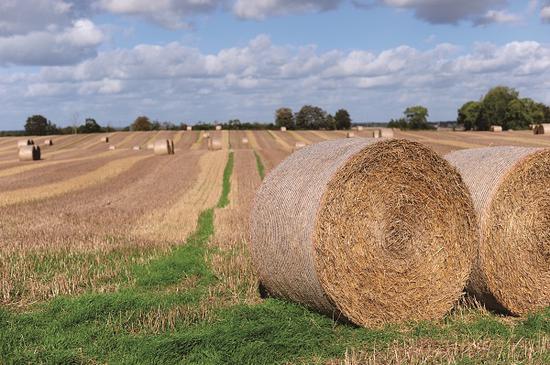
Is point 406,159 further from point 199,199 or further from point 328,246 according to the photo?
point 199,199

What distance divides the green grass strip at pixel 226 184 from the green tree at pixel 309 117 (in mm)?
66230

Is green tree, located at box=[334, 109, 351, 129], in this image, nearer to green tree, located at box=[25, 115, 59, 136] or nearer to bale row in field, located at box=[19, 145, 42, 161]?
green tree, located at box=[25, 115, 59, 136]

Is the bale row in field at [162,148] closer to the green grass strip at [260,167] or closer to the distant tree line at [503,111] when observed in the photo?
the green grass strip at [260,167]

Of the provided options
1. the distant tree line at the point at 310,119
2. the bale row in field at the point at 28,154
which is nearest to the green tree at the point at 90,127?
the distant tree line at the point at 310,119

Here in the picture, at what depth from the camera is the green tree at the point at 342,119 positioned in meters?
100

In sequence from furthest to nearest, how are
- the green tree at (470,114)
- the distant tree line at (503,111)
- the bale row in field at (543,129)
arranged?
the green tree at (470,114) < the distant tree line at (503,111) < the bale row in field at (543,129)

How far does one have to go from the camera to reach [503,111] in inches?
3590

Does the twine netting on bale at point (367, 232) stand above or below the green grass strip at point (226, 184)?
above

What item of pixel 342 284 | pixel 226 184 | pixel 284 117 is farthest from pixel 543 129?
pixel 284 117

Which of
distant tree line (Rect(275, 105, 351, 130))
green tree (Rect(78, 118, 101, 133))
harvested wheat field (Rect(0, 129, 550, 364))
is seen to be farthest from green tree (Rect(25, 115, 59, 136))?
harvested wheat field (Rect(0, 129, 550, 364))

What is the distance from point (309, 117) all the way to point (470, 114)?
26.6 m

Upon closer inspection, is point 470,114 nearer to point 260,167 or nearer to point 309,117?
point 309,117

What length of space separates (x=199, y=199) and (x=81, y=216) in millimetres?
5446

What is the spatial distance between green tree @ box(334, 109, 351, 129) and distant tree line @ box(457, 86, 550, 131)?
18399mm
